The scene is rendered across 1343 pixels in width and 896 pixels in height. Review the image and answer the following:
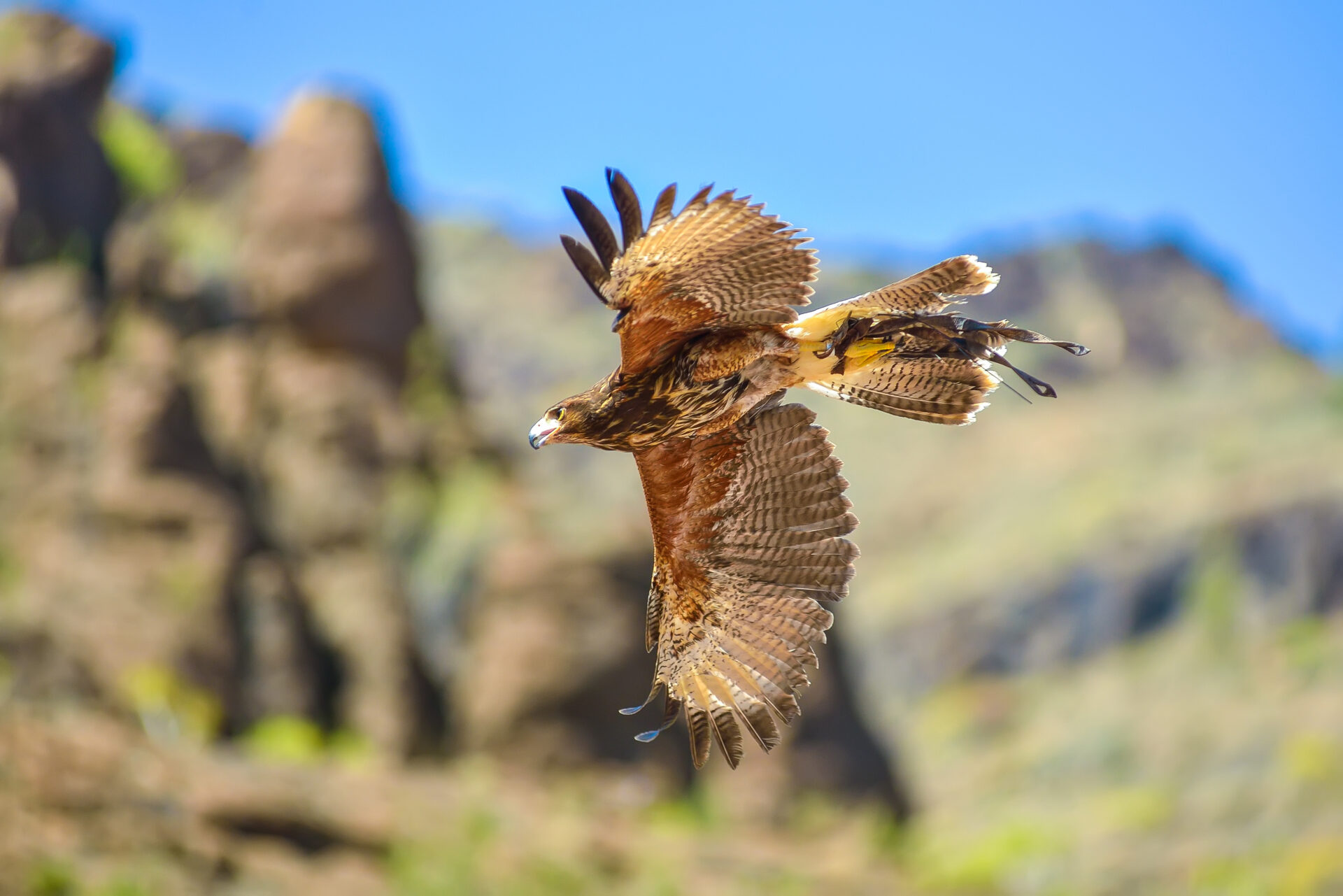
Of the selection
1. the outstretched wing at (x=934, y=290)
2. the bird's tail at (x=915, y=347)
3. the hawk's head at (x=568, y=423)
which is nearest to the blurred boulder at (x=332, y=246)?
the bird's tail at (x=915, y=347)

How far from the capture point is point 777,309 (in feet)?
17.9

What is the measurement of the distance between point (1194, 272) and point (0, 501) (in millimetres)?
36919

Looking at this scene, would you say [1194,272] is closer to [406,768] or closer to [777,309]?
[406,768]

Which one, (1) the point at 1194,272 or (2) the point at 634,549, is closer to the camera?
(2) the point at 634,549

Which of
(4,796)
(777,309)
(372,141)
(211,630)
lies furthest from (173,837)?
(372,141)

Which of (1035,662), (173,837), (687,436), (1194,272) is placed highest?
(1194,272)

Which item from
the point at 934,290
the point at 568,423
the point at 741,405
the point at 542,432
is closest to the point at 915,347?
the point at 934,290

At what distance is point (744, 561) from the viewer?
6973mm

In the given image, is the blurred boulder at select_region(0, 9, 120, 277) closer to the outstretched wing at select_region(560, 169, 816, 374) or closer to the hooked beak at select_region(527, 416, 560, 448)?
the hooked beak at select_region(527, 416, 560, 448)

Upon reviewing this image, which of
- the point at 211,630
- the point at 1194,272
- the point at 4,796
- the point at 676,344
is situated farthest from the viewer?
the point at 1194,272

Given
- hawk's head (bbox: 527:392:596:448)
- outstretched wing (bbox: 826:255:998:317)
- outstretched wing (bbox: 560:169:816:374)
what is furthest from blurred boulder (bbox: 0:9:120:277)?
outstretched wing (bbox: 826:255:998:317)

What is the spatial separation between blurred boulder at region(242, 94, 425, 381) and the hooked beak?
18.3 meters

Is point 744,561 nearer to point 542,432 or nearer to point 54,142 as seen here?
point 542,432

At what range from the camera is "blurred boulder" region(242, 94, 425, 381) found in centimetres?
2302
